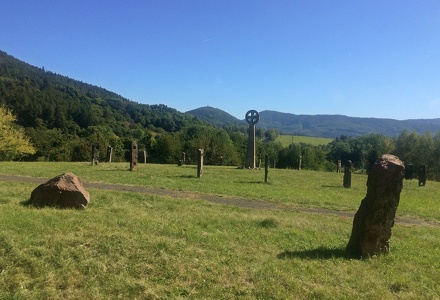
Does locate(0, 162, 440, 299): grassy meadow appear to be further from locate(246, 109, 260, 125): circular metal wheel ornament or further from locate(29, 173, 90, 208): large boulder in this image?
locate(246, 109, 260, 125): circular metal wheel ornament

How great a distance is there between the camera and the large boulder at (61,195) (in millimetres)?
11109

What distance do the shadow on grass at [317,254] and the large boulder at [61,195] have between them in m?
6.56

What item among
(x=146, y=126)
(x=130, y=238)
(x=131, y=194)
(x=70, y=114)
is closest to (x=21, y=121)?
(x=70, y=114)

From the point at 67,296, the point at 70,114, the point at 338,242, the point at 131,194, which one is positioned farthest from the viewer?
the point at 70,114

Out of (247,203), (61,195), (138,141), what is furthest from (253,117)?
(138,141)

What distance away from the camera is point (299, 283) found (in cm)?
645

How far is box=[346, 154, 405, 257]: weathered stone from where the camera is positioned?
27.6 ft

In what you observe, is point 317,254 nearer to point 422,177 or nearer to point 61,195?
point 61,195

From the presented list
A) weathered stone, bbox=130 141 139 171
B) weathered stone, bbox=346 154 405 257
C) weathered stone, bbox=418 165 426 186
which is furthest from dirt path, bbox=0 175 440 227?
weathered stone, bbox=418 165 426 186

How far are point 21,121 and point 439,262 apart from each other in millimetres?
113309

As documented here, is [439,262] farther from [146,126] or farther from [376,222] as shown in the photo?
[146,126]

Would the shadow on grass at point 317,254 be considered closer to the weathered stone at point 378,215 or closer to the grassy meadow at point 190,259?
the grassy meadow at point 190,259

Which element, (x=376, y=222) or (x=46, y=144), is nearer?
(x=376, y=222)

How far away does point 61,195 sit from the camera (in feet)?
36.5
